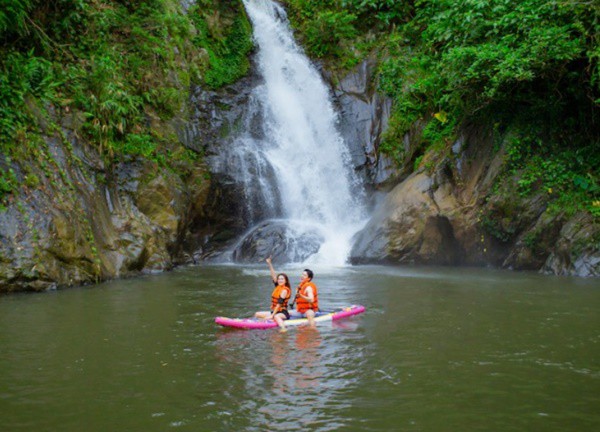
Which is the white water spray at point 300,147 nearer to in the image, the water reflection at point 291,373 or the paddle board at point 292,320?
the paddle board at point 292,320

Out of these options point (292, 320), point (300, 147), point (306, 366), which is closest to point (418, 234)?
point (300, 147)

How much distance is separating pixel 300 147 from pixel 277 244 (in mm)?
4914

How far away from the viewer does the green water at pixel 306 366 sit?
4371 millimetres

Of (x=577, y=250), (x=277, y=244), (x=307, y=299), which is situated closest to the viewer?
(x=307, y=299)

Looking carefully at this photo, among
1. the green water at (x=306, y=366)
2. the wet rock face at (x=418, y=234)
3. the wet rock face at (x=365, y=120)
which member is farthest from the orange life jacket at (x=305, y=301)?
the wet rock face at (x=365, y=120)

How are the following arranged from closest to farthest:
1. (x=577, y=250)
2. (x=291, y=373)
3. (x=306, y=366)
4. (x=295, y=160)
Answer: (x=291, y=373) → (x=306, y=366) → (x=577, y=250) → (x=295, y=160)

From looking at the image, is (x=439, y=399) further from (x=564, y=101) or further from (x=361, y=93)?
(x=361, y=93)

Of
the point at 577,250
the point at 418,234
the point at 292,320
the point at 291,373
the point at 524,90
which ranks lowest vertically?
the point at 291,373

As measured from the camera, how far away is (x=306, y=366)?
5793mm

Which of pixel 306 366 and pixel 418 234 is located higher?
pixel 418 234

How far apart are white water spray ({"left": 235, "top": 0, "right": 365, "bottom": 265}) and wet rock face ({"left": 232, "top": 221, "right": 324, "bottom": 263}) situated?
277mm

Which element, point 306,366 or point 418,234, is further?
point 418,234

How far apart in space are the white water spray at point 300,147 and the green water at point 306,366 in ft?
27.5

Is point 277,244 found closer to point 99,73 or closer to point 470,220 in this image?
Answer: point 470,220
